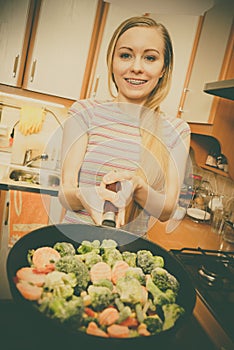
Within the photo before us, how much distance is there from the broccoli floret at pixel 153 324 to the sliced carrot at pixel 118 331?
0.12 ft

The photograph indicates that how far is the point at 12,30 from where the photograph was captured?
0.72 meters

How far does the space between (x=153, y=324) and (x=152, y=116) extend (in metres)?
0.51

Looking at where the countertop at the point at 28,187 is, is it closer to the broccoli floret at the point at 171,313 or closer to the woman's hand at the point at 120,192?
the woman's hand at the point at 120,192

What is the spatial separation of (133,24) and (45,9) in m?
0.21

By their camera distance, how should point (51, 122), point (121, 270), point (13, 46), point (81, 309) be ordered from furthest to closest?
point (51, 122) → point (13, 46) → point (121, 270) → point (81, 309)

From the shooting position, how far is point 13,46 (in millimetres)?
730

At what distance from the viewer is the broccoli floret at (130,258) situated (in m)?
0.67

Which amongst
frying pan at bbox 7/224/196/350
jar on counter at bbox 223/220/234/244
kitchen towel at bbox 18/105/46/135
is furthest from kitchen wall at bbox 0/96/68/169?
jar on counter at bbox 223/220/234/244

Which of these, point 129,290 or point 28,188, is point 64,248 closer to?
point 129,290

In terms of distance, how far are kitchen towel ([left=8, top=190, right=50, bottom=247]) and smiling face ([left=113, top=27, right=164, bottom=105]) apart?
13.7 inches

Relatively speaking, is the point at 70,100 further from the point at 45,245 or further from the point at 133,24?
the point at 45,245

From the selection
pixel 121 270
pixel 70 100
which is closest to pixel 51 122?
pixel 70 100

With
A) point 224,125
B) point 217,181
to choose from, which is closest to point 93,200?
point 224,125

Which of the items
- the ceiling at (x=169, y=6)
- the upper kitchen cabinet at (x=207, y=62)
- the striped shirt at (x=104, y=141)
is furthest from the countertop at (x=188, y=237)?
the ceiling at (x=169, y=6)
